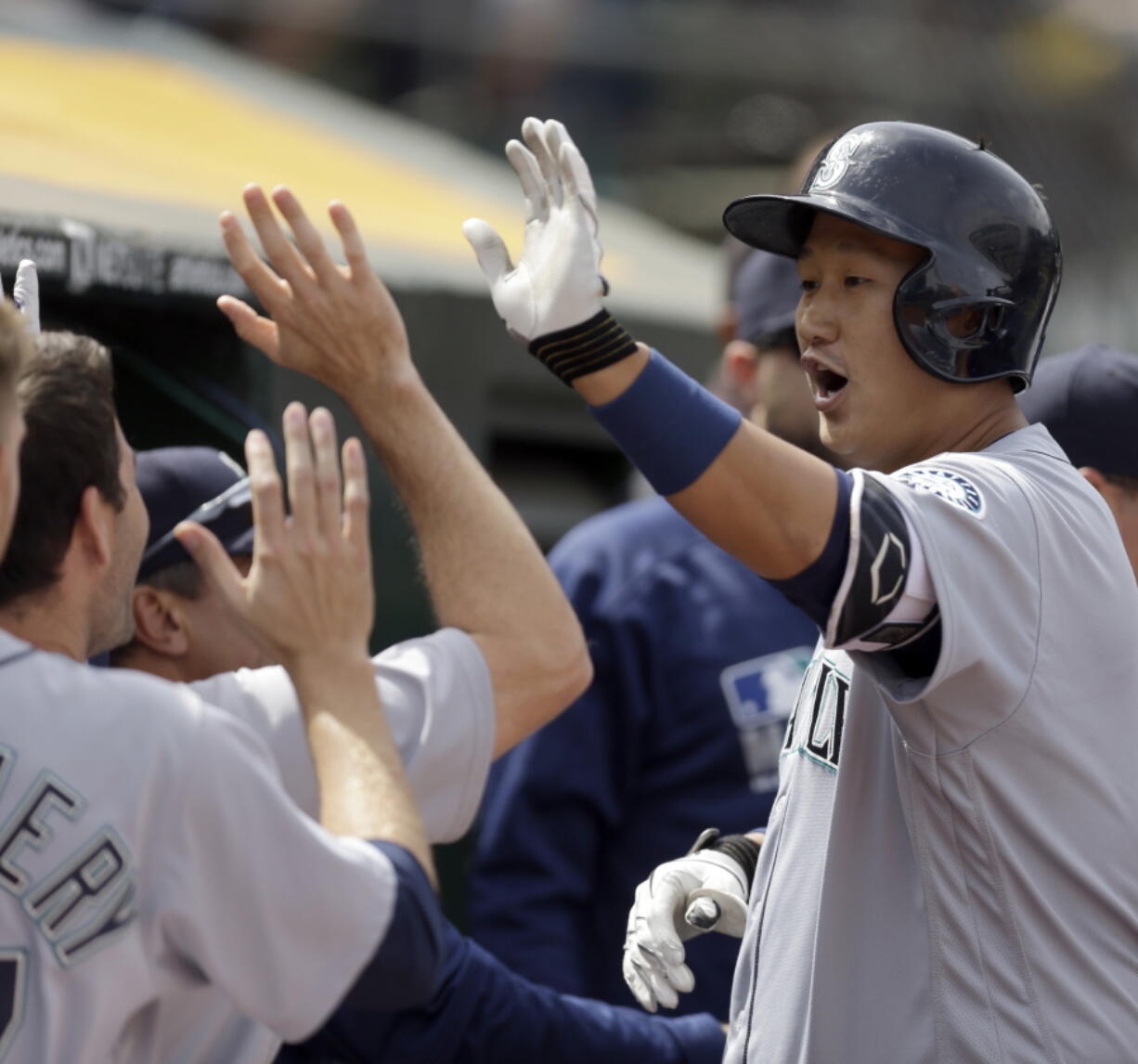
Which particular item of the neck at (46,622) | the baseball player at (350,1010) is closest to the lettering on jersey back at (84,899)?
the neck at (46,622)

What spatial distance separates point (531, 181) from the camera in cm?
201

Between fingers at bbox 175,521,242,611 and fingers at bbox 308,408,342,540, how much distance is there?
0.33ft

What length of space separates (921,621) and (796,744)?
19.0 inches

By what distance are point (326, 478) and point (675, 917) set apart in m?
1.01

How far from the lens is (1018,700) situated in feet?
6.44

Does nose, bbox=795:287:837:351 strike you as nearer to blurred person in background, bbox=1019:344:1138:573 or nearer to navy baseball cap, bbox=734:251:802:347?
blurred person in background, bbox=1019:344:1138:573

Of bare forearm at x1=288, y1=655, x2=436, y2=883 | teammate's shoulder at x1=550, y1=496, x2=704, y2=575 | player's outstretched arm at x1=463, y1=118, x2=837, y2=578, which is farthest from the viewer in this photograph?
teammate's shoulder at x1=550, y1=496, x2=704, y2=575

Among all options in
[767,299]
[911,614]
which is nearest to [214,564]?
[911,614]

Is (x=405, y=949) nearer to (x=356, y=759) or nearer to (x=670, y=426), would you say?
(x=356, y=759)

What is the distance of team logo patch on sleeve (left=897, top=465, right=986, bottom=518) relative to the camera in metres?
1.92

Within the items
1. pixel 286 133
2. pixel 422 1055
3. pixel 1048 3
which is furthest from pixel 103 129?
pixel 1048 3

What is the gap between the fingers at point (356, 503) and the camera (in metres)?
1.70

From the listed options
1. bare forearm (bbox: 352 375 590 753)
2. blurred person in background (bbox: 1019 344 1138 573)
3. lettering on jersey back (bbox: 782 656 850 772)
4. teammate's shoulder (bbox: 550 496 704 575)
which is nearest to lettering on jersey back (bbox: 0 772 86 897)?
bare forearm (bbox: 352 375 590 753)

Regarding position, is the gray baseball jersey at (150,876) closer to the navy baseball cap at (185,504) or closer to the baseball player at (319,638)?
the baseball player at (319,638)
